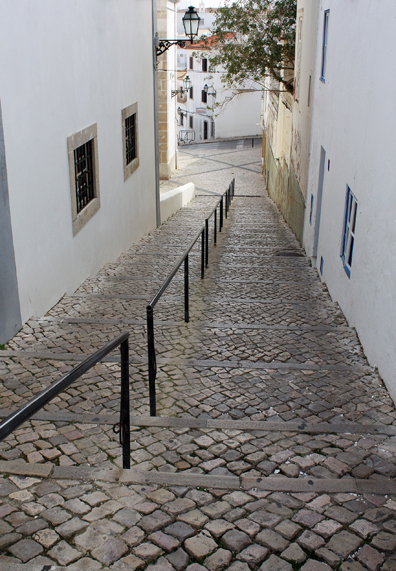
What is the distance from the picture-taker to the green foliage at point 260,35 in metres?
18.1

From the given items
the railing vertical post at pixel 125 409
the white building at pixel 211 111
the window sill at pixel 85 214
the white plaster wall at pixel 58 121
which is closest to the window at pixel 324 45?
the white plaster wall at pixel 58 121

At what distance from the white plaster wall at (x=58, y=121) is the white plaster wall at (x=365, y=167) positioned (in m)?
3.41

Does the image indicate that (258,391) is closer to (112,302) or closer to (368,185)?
(368,185)

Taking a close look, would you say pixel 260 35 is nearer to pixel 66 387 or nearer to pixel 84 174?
pixel 84 174

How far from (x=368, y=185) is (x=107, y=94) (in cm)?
519

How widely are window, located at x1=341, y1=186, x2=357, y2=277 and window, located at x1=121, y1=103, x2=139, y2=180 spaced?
16.9ft

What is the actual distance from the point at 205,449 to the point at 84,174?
5.56 meters

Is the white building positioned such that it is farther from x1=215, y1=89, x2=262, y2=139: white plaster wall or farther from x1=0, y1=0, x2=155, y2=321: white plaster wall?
x1=0, y1=0, x2=155, y2=321: white plaster wall

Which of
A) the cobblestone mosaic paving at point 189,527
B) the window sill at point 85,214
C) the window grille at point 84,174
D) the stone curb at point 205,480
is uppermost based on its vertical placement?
the window grille at point 84,174

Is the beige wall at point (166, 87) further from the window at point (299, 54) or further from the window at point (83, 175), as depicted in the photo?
the window at point (83, 175)

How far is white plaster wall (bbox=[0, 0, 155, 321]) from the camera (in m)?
5.47

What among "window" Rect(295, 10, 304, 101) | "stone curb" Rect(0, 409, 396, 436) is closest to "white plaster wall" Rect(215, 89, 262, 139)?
"window" Rect(295, 10, 304, 101)

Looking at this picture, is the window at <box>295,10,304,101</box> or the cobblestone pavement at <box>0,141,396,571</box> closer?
the cobblestone pavement at <box>0,141,396,571</box>

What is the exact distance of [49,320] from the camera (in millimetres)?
6012
